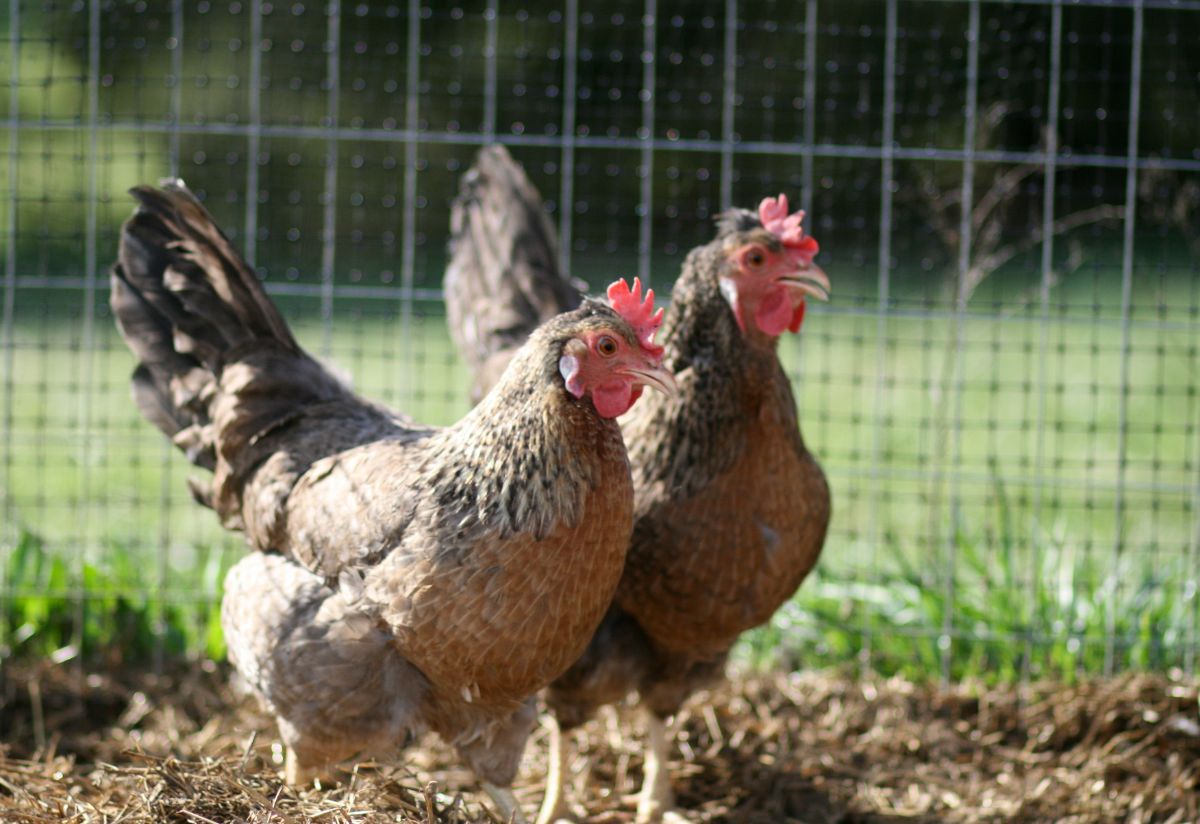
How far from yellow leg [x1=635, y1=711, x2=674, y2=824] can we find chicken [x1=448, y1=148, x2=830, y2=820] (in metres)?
0.30

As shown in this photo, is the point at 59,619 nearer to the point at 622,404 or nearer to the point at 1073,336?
the point at 622,404

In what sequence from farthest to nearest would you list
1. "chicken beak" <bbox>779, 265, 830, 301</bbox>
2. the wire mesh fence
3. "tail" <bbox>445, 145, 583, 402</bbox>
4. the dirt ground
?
the wire mesh fence → "tail" <bbox>445, 145, 583, 402</bbox> → the dirt ground → "chicken beak" <bbox>779, 265, 830, 301</bbox>

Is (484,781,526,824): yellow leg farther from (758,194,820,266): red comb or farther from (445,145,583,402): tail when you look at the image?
(758,194,820,266): red comb

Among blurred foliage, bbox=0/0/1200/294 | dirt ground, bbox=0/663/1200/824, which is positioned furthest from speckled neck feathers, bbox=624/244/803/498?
blurred foliage, bbox=0/0/1200/294

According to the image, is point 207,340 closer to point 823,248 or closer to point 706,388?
point 706,388

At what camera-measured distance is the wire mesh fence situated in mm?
4363

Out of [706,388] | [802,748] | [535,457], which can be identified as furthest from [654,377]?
[802,748]

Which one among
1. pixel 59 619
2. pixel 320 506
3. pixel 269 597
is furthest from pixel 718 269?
pixel 59 619

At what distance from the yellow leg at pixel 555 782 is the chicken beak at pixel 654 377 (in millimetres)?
1225

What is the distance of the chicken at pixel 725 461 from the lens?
325 centimetres

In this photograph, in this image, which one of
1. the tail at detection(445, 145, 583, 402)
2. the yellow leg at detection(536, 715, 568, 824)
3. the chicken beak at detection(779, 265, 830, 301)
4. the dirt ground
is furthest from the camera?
the tail at detection(445, 145, 583, 402)

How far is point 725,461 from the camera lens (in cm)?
325

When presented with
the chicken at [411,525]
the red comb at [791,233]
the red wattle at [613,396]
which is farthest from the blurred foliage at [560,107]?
the red wattle at [613,396]

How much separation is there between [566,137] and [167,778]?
2.42 meters
